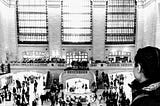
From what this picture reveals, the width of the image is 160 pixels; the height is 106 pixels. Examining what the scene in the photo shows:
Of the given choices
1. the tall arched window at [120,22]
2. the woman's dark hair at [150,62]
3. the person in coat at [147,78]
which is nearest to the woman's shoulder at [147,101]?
the person in coat at [147,78]

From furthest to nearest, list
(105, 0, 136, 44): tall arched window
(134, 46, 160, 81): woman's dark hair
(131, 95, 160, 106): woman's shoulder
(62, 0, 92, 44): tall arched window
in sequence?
(105, 0, 136, 44): tall arched window
(62, 0, 92, 44): tall arched window
(134, 46, 160, 81): woman's dark hair
(131, 95, 160, 106): woman's shoulder

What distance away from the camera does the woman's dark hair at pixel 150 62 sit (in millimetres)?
1694

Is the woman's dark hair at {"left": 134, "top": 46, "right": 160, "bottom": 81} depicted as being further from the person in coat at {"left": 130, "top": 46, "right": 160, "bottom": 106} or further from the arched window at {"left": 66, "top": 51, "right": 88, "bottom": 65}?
the arched window at {"left": 66, "top": 51, "right": 88, "bottom": 65}

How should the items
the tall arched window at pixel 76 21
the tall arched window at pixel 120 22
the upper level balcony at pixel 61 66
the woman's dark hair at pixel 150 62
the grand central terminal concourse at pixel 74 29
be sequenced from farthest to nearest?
1. the tall arched window at pixel 120 22
2. the tall arched window at pixel 76 21
3. the grand central terminal concourse at pixel 74 29
4. the upper level balcony at pixel 61 66
5. the woman's dark hair at pixel 150 62

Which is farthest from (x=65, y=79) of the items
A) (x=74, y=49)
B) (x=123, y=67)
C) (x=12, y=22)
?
(x=12, y=22)

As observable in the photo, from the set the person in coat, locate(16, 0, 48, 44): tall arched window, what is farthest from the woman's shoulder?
locate(16, 0, 48, 44): tall arched window

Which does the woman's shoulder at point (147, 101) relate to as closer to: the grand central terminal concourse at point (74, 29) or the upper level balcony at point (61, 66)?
the upper level balcony at point (61, 66)

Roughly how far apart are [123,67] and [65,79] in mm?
9461

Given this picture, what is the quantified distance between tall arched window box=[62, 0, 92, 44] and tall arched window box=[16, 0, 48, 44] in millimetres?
3825

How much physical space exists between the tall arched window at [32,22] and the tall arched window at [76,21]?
3825 mm

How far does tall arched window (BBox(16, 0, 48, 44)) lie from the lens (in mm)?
39406

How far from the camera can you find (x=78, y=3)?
3988 cm

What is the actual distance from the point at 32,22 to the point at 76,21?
8.60 metres

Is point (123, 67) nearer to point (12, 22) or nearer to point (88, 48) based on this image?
point (88, 48)
